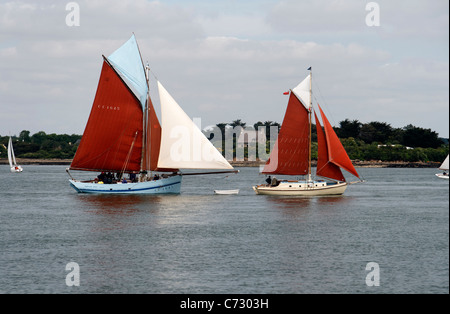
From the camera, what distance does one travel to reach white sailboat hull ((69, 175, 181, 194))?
239 feet

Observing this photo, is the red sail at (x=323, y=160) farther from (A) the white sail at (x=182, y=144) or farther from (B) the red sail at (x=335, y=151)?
(A) the white sail at (x=182, y=144)

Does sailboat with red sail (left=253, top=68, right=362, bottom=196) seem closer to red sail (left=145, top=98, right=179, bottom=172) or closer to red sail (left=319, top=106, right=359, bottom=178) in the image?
red sail (left=319, top=106, right=359, bottom=178)

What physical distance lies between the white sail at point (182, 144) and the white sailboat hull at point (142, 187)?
2.73m

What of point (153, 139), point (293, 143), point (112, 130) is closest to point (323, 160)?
point (293, 143)

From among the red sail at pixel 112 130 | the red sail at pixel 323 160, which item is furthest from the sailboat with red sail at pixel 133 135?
the red sail at pixel 323 160

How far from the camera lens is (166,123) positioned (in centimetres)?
7069

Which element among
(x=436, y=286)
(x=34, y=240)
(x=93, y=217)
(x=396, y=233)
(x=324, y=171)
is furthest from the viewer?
(x=324, y=171)

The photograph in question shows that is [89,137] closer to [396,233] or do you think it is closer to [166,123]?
[166,123]

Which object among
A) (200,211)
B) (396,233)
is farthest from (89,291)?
(200,211)

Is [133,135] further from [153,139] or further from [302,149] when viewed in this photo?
[302,149]

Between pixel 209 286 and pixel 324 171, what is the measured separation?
4237 cm

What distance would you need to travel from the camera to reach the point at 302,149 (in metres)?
72.2

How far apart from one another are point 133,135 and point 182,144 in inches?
263

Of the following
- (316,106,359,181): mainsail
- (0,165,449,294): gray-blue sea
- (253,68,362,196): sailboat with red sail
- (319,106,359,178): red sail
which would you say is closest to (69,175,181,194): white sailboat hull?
(0,165,449,294): gray-blue sea
